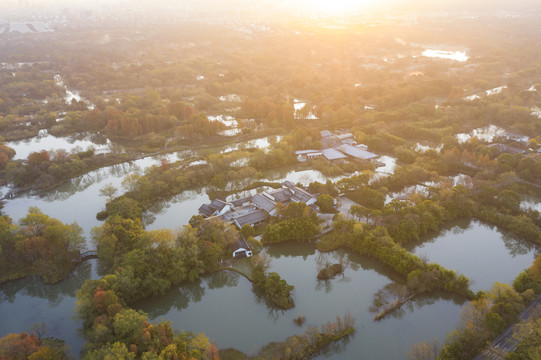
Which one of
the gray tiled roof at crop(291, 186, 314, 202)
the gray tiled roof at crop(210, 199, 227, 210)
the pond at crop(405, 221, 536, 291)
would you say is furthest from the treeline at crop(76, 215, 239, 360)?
the pond at crop(405, 221, 536, 291)

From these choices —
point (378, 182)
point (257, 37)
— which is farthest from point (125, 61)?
point (378, 182)

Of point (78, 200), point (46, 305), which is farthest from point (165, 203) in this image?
point (46, 305)

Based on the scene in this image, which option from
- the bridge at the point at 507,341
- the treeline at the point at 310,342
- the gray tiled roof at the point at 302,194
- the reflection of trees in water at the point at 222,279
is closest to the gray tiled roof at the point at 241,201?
the gray tiled roof at the point at 302,194

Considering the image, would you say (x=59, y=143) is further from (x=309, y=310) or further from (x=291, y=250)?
(x=309, y=310)

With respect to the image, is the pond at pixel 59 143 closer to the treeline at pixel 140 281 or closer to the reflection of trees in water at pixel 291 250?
the treeline at pixel 140 281

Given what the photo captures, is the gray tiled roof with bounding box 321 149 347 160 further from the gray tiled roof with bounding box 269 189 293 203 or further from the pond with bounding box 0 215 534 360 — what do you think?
the pond with bounding box 0 215 534 360

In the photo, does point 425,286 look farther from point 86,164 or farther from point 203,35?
point 203,35
